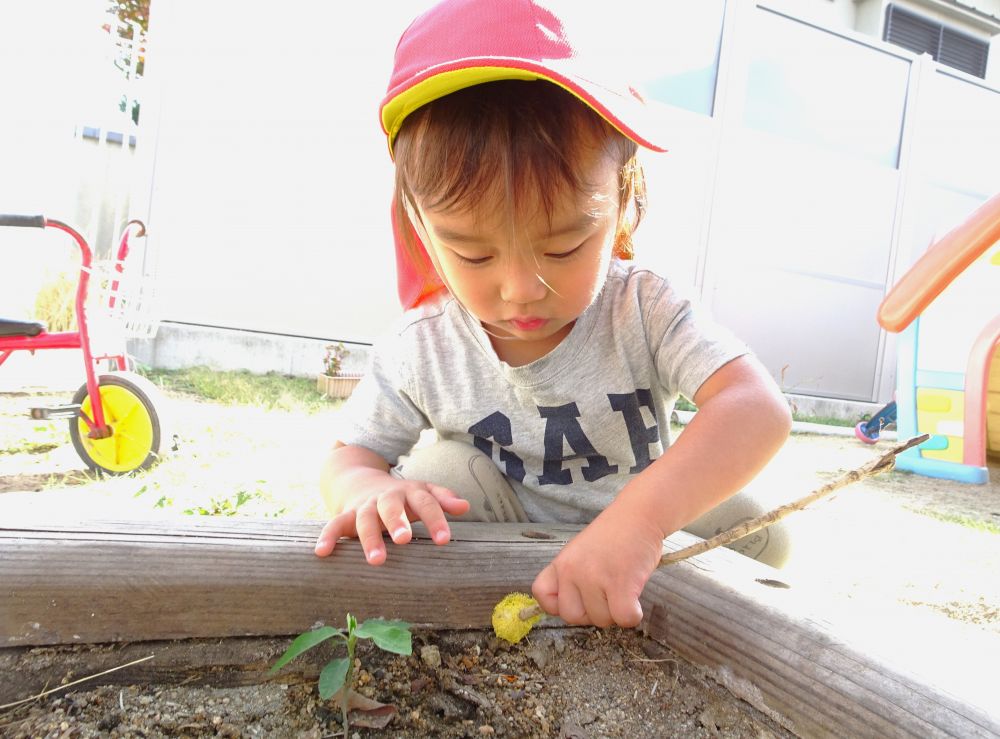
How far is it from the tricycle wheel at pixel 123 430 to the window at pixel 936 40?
29.7 feet

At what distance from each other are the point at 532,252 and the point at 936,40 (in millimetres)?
10448

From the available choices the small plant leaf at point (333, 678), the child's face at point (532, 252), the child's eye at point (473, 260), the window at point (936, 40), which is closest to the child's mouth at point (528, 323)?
the child's face at point (532, 252)

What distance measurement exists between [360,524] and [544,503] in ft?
2.22

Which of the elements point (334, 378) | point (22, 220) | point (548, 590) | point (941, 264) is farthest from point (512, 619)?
point (334, 378)

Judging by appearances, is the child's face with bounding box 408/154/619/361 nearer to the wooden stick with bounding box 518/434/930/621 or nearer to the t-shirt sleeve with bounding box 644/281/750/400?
the t-shirt sleeve with bounding box 644/281/750/400

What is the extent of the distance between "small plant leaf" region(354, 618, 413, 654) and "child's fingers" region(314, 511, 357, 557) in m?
0.14

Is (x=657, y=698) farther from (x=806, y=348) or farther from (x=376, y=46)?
(x=806, y=348)

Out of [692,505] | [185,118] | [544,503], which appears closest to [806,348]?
[185,118]

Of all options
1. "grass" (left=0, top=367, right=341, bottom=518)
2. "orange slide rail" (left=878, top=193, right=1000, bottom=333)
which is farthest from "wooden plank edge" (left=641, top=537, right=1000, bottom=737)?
"orange slide rail" (left=878, top=193, right=1000, bottom=333)

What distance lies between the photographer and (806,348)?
7043 millimetres

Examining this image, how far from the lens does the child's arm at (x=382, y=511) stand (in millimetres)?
937

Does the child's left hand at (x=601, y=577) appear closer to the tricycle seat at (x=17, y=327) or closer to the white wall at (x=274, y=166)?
the tricycle seat at (x=17, y=327)

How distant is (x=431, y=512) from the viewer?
1021 mm

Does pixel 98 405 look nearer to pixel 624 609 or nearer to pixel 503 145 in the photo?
pixel 503 145
